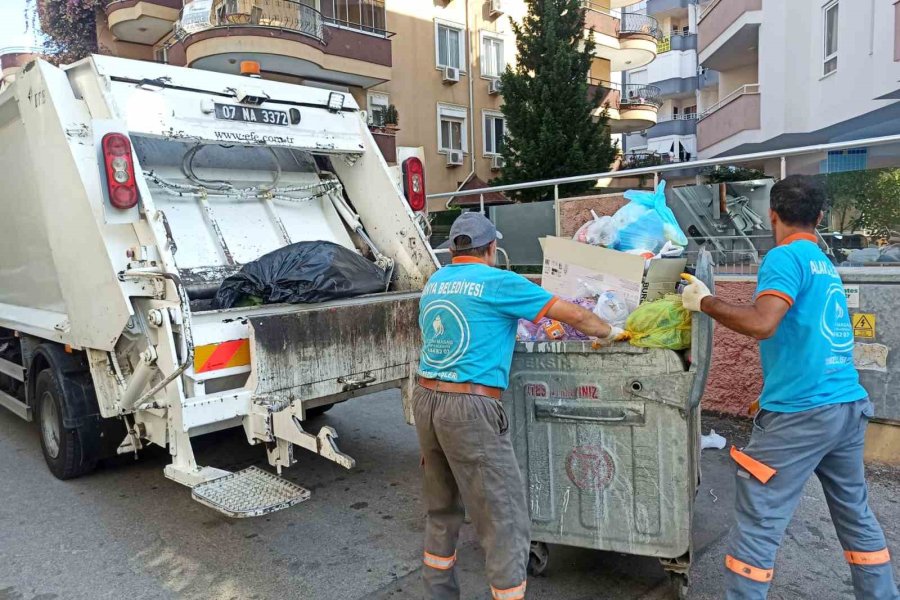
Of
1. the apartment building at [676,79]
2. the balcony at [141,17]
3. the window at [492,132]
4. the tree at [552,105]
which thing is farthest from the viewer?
the apartment building at [676,79]

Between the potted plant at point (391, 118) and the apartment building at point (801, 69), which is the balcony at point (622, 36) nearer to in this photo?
the apartment building at point (801, 69)

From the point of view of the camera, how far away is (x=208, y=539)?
3.60 m

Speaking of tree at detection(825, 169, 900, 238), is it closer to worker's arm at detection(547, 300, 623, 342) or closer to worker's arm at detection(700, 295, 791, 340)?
worker's arm at detection(700, 295, 791, 340)

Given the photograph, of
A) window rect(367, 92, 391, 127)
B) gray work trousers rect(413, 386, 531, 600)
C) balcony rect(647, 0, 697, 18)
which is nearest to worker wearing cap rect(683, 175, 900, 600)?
gray work trousers rect(413, 386, 531, 600)

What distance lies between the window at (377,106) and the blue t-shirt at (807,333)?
1566cm

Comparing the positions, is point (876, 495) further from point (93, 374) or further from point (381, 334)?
point (93, 374)

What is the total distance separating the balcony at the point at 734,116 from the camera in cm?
1480

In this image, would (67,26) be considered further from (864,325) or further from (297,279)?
(864,325)

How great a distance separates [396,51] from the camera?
18609 mm

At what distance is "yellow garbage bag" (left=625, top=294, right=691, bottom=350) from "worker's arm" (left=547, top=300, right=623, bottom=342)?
0.16 metres

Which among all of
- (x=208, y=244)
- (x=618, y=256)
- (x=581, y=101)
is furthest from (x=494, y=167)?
(x=618, y=256)

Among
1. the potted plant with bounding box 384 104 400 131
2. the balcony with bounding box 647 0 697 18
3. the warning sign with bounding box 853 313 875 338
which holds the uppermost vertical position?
the balcony with bounding box 647 0 697 18

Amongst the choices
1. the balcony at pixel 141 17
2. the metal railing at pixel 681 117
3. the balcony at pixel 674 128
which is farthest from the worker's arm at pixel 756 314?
the metal railing at pixel 681 117

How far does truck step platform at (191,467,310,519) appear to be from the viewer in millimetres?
2977
